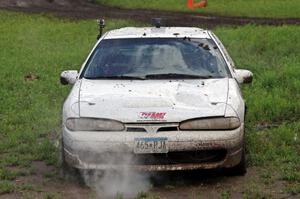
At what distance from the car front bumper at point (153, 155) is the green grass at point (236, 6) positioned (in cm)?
2064

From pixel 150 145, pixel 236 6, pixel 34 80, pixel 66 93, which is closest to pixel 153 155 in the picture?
pixel 150 145

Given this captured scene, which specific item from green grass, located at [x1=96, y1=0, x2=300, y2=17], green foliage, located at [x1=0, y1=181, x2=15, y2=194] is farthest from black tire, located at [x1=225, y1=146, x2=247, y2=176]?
green grass, located at [x1=96, y1=0, x2=300, y2=17]

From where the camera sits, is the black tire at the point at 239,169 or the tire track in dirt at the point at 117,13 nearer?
the black tire at the point at 239,169

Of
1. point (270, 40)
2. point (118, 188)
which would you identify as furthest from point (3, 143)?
point (270, 40)

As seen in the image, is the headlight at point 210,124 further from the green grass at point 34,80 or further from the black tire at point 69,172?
the green grass at point 34,80

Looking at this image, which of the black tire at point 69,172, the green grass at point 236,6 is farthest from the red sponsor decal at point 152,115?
the green grass at point 236,6

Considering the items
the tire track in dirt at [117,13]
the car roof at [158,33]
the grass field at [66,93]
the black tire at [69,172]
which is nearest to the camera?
the black tire at [69,172]

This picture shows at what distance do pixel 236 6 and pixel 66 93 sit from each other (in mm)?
19007

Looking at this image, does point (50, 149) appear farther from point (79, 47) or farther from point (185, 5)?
point (185, 5)

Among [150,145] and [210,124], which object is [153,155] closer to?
[150,145]

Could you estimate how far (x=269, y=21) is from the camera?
23875 mm

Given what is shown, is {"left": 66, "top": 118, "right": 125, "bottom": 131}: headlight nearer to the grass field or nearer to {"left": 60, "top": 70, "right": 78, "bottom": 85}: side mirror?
the grass field

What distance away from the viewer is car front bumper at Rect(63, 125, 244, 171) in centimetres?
616

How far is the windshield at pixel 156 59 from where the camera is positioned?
738 cm
